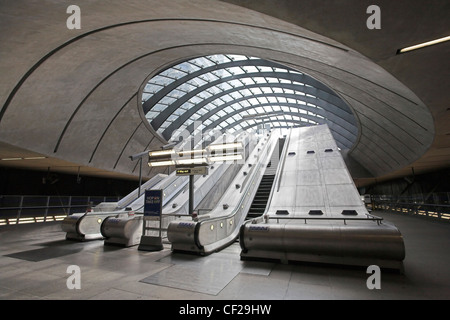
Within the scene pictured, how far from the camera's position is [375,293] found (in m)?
3.98

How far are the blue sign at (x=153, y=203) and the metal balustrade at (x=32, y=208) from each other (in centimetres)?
762

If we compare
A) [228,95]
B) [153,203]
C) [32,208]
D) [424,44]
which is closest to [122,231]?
[153,203]

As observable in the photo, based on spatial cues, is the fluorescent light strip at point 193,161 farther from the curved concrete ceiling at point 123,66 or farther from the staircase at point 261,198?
the curved concrete ceiling at point 123,66

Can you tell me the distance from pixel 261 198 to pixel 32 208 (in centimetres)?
1651

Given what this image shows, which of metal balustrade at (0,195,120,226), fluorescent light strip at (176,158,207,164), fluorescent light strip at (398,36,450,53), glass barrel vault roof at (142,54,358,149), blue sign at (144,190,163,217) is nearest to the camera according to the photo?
fluorescent light strip at (398,36,450,53)

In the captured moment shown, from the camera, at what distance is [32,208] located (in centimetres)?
1617

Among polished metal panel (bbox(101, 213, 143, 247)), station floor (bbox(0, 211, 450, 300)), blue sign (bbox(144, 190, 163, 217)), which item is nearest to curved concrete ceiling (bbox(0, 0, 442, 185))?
station floor (bbox(0, 211, 450, 300))

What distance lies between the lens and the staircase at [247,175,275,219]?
1046 cm

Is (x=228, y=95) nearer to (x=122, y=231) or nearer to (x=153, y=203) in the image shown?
(x=153, y=203)

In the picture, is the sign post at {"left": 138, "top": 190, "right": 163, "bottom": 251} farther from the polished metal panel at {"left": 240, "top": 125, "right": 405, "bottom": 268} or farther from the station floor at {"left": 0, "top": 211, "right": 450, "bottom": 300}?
the polished metal panel at {"left": 240, "top": 125, "right": 405, "bottom": 268}

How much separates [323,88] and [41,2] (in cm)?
2572

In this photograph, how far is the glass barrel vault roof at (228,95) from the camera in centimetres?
2519

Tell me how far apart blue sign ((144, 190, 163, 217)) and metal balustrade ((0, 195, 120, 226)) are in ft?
25.0
